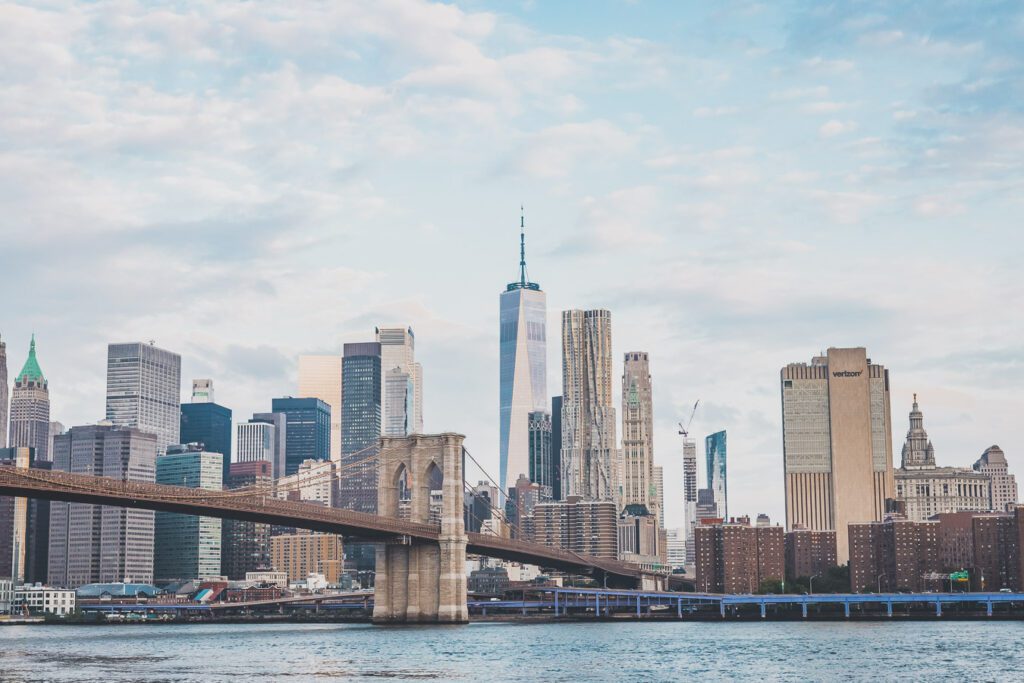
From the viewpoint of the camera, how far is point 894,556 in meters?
171

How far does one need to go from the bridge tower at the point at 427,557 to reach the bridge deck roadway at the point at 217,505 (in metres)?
1.76

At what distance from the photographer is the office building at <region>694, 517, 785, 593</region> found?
188 m

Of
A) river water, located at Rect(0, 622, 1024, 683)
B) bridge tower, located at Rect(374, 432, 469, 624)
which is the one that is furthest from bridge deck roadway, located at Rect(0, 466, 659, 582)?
river water, located at Rect(0, 622, 1024, 683)

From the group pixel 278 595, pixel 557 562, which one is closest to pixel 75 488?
pixel 557 562

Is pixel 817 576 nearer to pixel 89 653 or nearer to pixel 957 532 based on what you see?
pixel 957 532

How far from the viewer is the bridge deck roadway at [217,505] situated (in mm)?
70438

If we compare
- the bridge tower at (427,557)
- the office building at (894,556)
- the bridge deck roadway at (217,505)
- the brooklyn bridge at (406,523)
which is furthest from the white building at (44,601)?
the office building at (894,556)

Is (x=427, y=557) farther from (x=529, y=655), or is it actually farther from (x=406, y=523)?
(x=529, y=655)

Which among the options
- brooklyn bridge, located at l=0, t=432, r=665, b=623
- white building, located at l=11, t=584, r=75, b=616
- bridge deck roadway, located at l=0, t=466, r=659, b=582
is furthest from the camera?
white building, located at l=11, t=584, r=75, b=616

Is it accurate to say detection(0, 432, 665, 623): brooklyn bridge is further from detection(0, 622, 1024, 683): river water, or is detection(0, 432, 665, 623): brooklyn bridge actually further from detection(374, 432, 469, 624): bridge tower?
detection(0, 622, 1024, 683): river water

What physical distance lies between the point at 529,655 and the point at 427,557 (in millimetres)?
27928

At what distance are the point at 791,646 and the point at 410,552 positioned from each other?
100ft

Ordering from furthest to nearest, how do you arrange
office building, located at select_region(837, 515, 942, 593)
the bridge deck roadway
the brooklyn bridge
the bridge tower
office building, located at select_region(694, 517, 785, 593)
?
office building, located at select_region(694, 517, 785, 593), office building, located at select_region(837, 515, 942, 593), the bridge tower, the brooklyn bridge, the bridge deck roadway

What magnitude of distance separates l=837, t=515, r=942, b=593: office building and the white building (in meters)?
97.2
